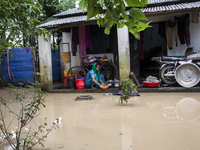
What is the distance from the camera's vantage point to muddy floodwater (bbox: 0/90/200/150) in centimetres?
274

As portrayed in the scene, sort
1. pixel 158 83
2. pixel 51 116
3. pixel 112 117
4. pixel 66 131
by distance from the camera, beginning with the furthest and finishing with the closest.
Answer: pixel 158 83
pixel 51 116
pixel 112 117
pixel 66 131

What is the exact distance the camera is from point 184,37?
8508 millimetres

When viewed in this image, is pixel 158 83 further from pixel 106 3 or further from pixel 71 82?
pixel 106 3

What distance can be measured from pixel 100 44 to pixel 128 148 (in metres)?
8.14

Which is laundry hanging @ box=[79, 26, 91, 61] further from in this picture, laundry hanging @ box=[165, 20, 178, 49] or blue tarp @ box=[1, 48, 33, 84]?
laundry hanging @ box=[165, 20, 178, 49]

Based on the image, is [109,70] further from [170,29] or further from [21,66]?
[21,66]

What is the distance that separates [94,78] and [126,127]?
4355 mm

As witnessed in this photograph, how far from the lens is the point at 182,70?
7184 millimetres

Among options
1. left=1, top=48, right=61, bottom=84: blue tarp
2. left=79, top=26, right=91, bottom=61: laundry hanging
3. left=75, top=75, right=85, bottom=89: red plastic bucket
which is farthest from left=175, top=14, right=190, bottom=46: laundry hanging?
left=1, top=48, right=61, bottom=84: blue tarp

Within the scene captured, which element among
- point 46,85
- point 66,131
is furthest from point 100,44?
point 66,131

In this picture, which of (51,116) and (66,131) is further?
(51,116)

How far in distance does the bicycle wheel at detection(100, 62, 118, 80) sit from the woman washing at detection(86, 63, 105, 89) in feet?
4.08

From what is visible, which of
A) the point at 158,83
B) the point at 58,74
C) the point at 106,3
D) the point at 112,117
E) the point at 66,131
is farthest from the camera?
the point at 58,74

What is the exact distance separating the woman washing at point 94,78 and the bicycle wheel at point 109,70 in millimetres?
1244
